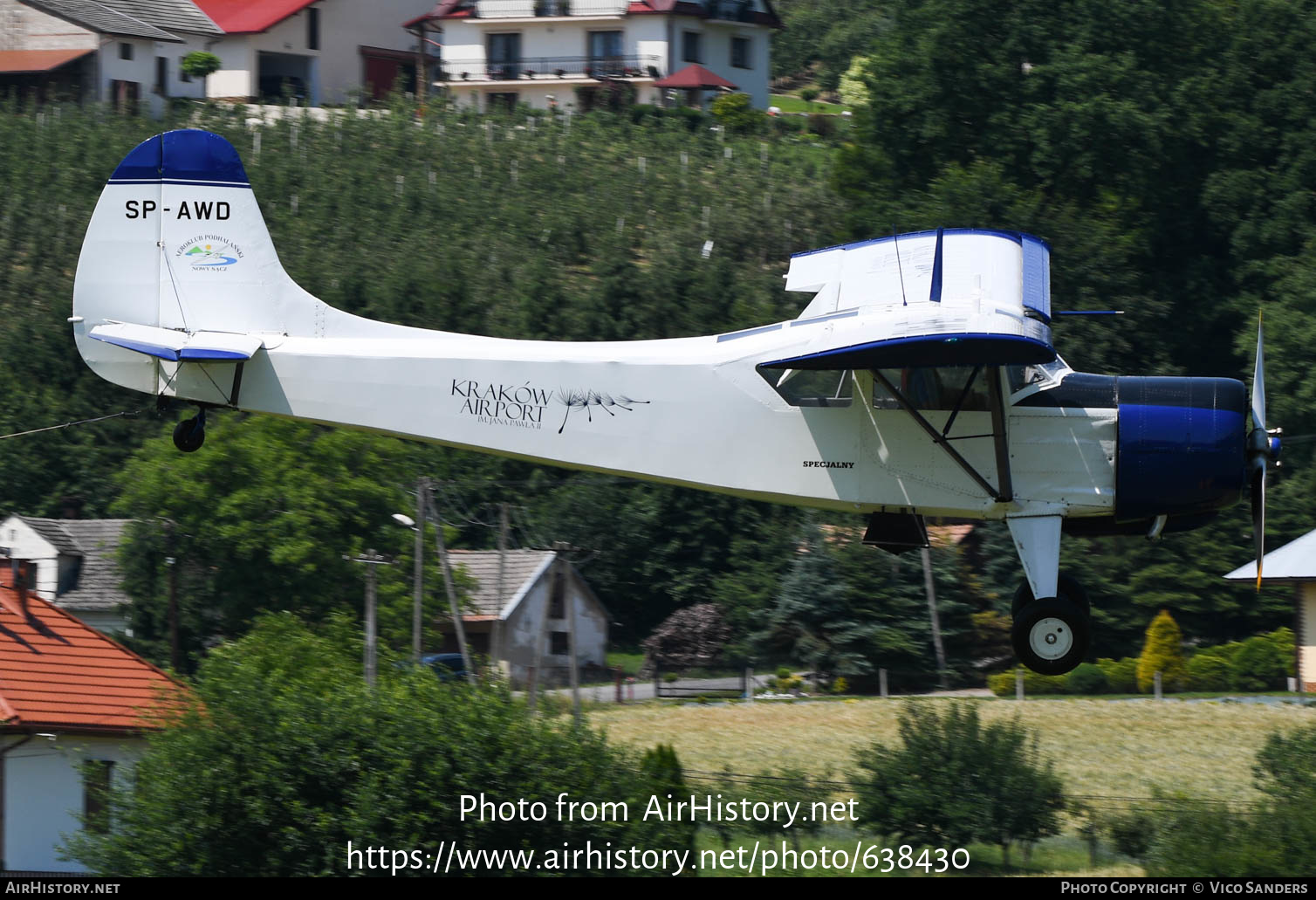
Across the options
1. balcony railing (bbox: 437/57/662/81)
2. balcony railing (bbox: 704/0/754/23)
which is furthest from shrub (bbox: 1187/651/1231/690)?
balcony railing (bbox: 704/0/754/23)

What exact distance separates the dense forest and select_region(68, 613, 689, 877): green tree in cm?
1169

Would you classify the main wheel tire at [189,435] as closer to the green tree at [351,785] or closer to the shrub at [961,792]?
the green tree at [351,785]

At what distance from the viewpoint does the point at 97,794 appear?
71.1 feet

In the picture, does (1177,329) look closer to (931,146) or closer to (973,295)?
(931,146)

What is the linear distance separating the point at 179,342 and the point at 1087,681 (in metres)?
26.4

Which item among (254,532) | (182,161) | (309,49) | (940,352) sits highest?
(309,49)

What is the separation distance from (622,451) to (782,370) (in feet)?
4.79

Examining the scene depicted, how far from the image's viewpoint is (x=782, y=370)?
13219 mm

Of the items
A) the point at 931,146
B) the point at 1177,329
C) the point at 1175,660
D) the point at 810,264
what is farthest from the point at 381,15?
the point at 810,264

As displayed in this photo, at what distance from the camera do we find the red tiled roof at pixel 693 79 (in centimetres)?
6062

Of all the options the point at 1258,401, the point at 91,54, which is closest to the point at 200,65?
the point at 91,54

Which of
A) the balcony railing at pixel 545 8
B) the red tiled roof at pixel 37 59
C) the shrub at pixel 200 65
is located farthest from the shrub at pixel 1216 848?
the red tiled roof at pixel 37 59

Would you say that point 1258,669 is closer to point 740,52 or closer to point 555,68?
point 555,68

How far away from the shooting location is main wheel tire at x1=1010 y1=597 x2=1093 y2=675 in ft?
43.1
